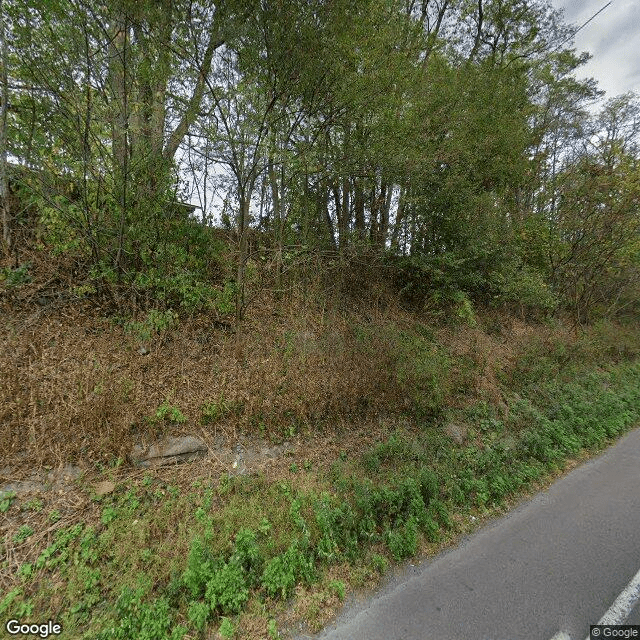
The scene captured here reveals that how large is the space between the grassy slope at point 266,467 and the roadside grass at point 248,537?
0.05ft

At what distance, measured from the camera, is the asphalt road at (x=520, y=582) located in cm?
219

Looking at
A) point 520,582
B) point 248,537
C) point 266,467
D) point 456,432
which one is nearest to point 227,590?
point 248,537

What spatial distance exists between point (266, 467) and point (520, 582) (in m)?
2.62

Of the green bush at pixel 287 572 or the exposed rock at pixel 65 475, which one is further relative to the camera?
the exposed rock at pixel 65 475

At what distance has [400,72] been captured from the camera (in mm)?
5809

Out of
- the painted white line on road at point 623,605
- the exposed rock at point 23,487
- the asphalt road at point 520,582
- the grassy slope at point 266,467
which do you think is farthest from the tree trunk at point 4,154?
the painted white line on road at point 623,605

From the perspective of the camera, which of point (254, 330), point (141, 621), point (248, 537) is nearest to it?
point (141, 621)

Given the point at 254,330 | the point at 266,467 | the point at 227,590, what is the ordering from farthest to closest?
the point at 254,330
the point at 266,467
the point at 227,590

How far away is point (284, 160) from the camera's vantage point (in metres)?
4.97

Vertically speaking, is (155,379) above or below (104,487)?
above

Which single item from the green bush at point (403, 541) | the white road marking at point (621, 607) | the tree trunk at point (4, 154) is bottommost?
the white road marking at point (621, 607)

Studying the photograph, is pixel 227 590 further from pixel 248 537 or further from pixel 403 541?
pixel 403 541

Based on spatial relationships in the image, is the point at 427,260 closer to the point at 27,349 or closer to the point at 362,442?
the point at 362,442

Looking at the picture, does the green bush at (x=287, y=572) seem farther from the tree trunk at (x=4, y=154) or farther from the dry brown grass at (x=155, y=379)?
the tree trunk at (x=4, y=154)
